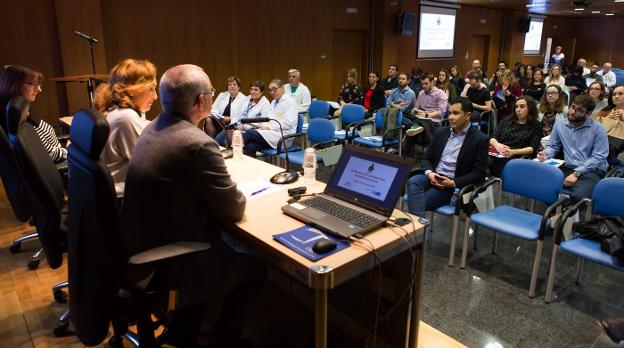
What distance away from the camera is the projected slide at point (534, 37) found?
15.1 m

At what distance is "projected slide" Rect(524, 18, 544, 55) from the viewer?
594 inches

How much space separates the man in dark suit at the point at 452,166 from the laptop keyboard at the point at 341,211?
1.50 m

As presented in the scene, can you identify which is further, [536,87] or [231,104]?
[536,87]

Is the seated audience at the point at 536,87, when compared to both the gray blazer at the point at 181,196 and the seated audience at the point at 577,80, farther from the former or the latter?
the gray blazer at the point at 181,196

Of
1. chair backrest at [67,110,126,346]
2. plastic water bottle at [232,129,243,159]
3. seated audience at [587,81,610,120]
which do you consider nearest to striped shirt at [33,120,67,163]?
plastic water bottle at [232,129,243,159]

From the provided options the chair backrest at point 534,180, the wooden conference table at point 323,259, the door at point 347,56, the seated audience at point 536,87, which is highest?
the door at point 347,56

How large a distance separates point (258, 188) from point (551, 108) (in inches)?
145

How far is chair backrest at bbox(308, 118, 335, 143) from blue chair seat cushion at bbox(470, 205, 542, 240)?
2.10 m

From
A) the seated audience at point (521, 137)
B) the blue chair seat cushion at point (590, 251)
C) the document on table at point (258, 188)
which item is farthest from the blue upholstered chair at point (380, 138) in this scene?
the document on table at point (258, 188)

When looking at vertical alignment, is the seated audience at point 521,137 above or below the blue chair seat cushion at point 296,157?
above

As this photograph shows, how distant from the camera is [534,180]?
3002 mm

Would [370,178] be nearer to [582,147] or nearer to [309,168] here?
[309,168]

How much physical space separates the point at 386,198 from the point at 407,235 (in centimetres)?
17

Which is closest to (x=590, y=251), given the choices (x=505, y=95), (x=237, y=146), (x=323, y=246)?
(x=323, y=246)
